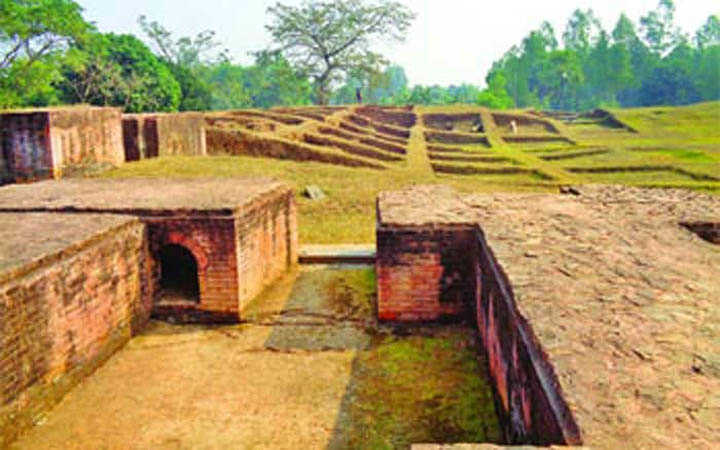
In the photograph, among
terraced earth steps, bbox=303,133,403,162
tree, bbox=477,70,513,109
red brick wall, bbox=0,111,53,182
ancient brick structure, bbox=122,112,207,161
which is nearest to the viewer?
red brick wall, bbox=0,111,53,182

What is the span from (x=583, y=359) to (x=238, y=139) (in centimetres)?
1447

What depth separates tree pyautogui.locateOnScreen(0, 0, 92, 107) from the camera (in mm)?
23156

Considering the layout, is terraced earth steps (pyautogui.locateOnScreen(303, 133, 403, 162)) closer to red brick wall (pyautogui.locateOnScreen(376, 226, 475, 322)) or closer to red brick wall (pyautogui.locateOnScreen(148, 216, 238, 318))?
red brick wall (pyautogui.locateOnScreen(148, 216, 238, 318))

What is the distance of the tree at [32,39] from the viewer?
23.2 meters

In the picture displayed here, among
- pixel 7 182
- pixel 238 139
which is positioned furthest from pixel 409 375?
pixel 238 139

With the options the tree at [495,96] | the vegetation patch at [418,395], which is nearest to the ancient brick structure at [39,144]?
the vegetation patch at [418,395]

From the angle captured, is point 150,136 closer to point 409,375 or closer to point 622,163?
point 409,375

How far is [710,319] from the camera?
10.7 feet

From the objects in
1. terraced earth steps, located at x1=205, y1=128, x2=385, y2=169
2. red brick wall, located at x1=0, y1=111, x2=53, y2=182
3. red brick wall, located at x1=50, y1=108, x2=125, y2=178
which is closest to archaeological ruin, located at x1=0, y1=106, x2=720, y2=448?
red brick wall, located at x1=0, y1=111, x2=53, y2=182

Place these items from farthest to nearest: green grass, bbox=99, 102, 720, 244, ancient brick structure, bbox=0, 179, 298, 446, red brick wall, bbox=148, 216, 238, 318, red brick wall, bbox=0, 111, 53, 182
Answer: green grass, bbox=99, 102, 720, 244
red brick wall, bbox=0, 111, 53, 182
red brick wall, bbox=148, 216, 238, 318
ancient brick structure, bbox=0, 179, 298, 446

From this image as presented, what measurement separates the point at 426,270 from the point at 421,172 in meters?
10.1

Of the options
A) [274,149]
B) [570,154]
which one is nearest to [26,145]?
[274,149]

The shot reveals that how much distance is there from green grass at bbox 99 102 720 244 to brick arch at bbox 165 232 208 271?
3.64m

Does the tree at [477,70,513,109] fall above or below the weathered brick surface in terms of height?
above
